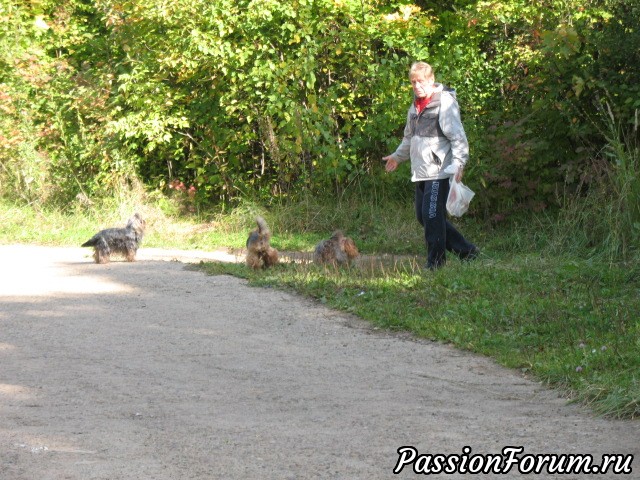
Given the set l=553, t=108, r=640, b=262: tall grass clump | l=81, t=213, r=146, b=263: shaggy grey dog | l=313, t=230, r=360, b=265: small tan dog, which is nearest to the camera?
l=553, t=108, r=640, b=262: tall grass clump

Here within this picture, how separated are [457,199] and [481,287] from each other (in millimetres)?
1022

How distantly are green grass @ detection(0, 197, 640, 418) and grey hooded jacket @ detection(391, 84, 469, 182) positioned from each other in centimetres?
106

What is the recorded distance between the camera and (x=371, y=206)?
15.5m

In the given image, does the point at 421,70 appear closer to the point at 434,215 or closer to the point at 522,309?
the point at 434,215

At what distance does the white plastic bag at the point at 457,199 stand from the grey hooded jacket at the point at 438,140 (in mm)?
235

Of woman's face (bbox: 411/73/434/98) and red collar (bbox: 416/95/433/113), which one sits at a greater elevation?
woman's face (bbox: 411/73/434/98)

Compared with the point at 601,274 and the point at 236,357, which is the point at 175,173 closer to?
A: the point at 601,274

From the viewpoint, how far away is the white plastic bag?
10406mm

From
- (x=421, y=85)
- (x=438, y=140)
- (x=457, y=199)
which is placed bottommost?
(x=457, y=199)

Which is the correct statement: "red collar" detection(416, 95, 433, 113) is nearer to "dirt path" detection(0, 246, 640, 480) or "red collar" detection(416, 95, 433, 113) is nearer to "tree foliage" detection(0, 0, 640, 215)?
"dirt path" detection(0, 246, 640, 480)

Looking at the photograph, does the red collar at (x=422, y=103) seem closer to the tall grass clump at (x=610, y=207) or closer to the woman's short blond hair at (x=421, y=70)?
the woman's short blond hair at (x=421, y=70)

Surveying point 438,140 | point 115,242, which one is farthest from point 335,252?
point 115,242

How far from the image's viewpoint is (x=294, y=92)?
15.9m

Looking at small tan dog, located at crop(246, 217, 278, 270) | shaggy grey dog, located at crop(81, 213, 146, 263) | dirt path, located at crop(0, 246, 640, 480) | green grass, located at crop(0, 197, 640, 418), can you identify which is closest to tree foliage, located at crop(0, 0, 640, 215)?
green grass, located at crop(0, 197, 640, 418)
